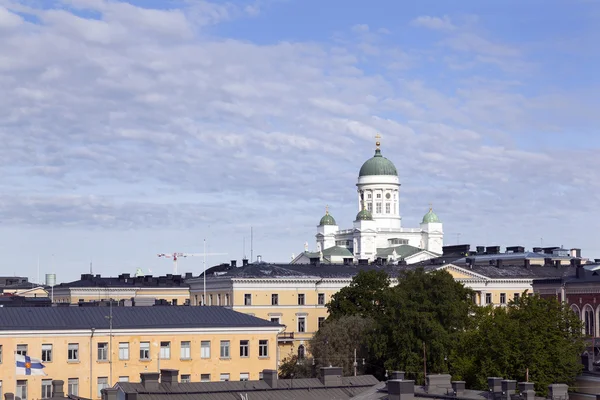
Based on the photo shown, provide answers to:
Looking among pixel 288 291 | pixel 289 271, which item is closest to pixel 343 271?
pixel 289 271

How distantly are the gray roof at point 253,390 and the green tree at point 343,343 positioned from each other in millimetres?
40979

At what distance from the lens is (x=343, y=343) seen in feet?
368

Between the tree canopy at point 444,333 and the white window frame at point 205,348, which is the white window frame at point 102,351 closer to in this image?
the white window frame at point 205,348

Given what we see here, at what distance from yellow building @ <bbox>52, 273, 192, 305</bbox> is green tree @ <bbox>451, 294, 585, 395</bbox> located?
7086 centimetres

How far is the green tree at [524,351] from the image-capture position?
283 ft

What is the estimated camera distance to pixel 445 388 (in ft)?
216

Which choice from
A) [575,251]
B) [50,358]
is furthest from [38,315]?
[575,251]

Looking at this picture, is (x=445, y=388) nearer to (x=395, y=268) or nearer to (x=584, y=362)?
(x=584, y=362)

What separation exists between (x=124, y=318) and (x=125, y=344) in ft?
7.61

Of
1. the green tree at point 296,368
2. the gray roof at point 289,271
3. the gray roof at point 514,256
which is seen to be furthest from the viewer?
the gray roof at point 514,256

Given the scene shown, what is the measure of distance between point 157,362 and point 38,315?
8.06 meters

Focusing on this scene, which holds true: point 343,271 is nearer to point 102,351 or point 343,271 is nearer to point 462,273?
point 462,273

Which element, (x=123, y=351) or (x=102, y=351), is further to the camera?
(x=123, y=351)

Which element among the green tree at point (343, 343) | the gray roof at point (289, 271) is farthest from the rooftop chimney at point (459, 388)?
the gray roof at point (289, 271)
